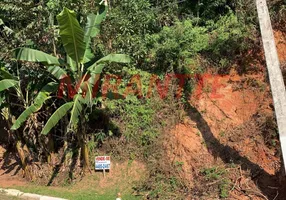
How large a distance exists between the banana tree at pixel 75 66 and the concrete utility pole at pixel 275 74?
3587 mm

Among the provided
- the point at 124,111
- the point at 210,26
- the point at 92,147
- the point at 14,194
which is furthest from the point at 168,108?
the point at 14,194

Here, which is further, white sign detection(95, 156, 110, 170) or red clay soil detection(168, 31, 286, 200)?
white sign detection(95, 156, 110, 170)

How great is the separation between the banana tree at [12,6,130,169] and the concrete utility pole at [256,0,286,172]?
359cm

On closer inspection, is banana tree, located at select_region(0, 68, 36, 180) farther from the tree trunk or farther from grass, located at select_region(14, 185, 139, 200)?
grass, located at select_region(14, 185, 139, 200)

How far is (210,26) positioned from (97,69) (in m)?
4.97

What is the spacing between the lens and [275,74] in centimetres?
607

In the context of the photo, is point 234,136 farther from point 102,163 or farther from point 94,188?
point 94,188

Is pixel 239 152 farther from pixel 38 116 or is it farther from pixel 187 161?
pixel 38 116

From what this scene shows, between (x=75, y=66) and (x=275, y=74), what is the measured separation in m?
4.79

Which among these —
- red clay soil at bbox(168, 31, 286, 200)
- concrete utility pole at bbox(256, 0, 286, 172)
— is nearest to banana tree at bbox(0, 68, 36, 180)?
red clay soil at bbox(168, 31, 286, 200)

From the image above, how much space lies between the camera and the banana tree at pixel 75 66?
7.68m

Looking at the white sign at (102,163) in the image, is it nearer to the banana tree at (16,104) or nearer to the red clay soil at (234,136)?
the red clay soil at (234,136)

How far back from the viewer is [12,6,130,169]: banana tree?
25.2 feet

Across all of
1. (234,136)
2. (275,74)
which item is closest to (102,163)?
(234,136)
